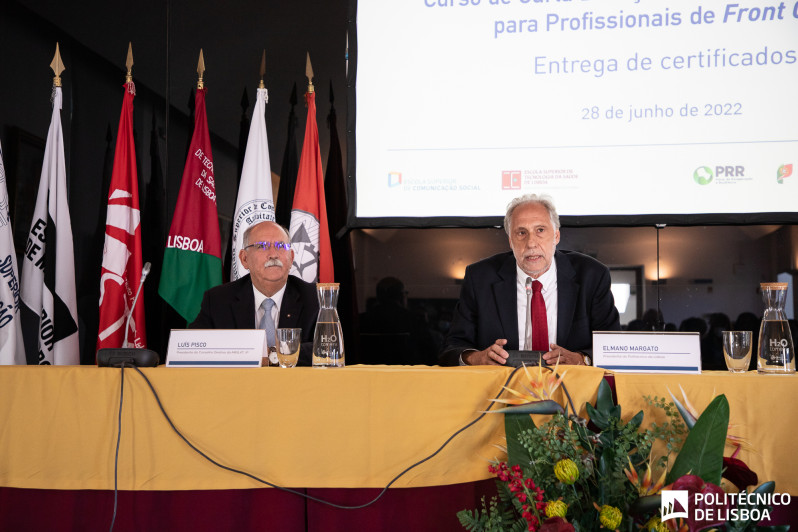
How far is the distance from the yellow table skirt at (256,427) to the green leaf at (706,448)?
249 mm

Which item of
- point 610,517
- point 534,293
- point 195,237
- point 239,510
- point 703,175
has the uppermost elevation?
point 703,175

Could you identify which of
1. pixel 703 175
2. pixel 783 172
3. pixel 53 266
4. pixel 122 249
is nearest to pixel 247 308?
pixel 122 249

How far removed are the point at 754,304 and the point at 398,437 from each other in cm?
261

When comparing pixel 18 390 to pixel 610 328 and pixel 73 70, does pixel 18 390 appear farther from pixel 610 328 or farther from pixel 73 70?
pixel 73 70

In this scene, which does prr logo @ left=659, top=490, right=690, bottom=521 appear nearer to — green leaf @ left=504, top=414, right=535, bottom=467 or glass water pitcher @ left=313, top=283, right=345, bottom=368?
green leaf @ left=504, top=414, right=535, bottom=467

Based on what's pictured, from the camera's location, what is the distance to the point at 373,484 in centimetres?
147

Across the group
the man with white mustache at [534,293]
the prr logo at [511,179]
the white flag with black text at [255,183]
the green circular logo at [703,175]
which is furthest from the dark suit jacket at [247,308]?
the green circular logo at [703,175]

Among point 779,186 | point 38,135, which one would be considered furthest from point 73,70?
point 779,186

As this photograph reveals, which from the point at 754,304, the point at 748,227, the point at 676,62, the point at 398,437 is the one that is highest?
the point at 676,62

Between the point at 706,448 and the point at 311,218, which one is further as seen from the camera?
the point at 311,218

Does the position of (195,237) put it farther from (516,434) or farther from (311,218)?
(516,434)

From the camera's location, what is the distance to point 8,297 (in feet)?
10.5

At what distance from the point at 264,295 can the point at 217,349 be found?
1038 millimetres

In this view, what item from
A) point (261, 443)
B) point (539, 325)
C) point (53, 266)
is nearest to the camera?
point (261, 443)
